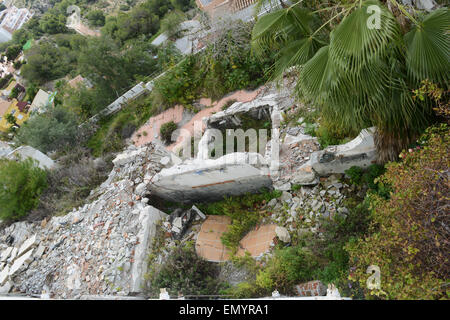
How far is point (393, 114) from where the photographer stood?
315cm

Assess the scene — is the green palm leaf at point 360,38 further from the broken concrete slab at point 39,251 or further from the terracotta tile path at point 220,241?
the broken concrete slab at point 39,251

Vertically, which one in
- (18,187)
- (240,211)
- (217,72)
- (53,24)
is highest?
(53,24)

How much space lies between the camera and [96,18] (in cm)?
3253

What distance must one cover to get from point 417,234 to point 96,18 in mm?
38852

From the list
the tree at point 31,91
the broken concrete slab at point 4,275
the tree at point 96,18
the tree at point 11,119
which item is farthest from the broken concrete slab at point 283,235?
the tree at point 96,18

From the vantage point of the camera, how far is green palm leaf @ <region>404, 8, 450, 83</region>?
267 centimetres

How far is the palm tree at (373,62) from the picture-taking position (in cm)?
258

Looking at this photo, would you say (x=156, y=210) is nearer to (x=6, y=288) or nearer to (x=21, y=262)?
(x=21, y=262)

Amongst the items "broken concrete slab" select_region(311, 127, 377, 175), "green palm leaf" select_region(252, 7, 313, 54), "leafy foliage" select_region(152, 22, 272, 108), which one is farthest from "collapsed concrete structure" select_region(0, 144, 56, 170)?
"broken concrete slab" select_region(311, 127, 377, 175)

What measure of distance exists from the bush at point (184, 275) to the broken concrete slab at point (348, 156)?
9.32 feet

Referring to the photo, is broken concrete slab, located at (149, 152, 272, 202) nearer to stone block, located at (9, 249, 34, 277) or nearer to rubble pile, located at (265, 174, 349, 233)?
rubble pile, located at (265, 174, 349, 233)

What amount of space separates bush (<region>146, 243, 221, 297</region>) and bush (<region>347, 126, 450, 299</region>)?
284 centimetres

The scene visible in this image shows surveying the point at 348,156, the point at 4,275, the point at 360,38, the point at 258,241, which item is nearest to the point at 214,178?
the point at 258,241
